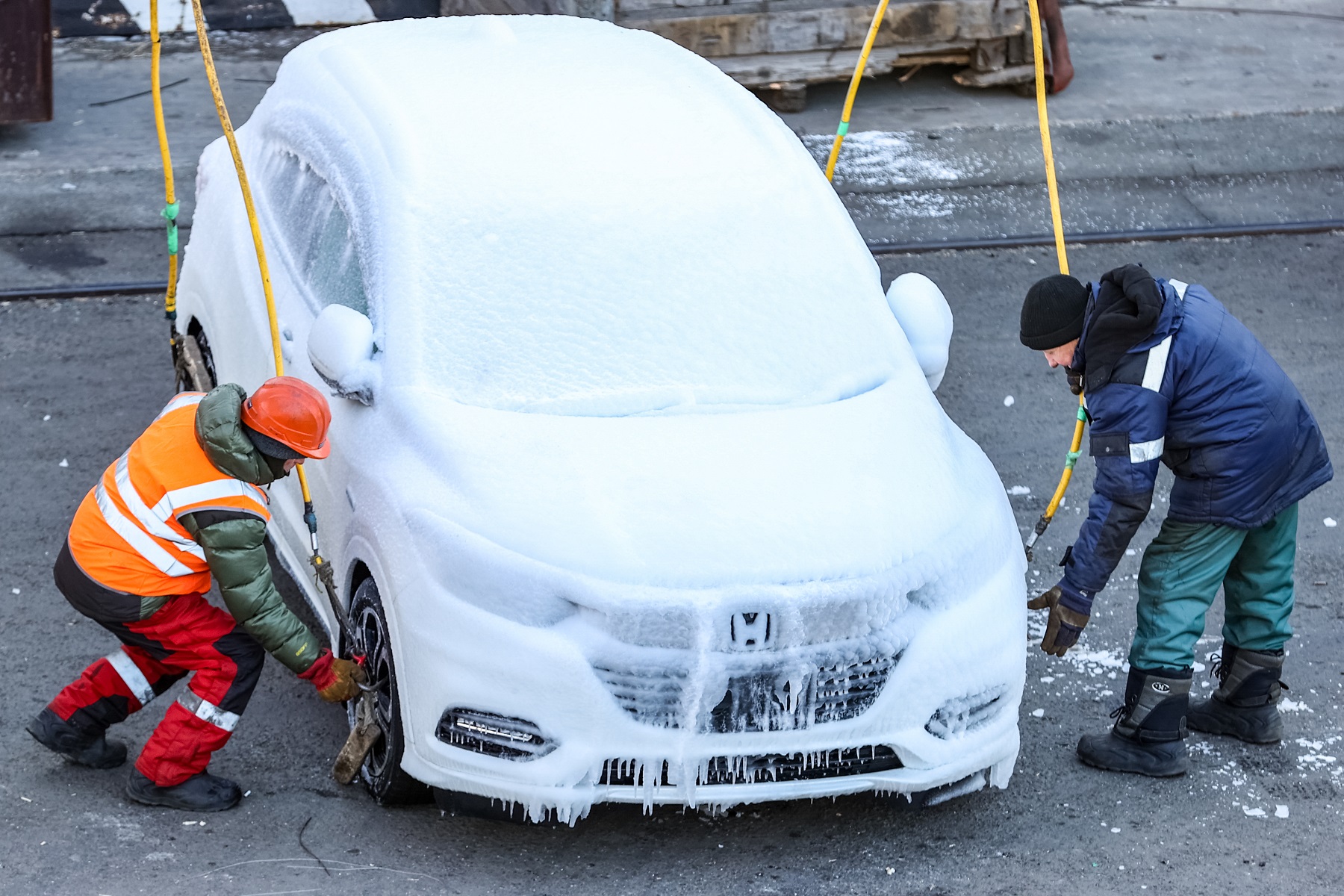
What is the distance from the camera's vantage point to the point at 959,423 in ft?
23.1

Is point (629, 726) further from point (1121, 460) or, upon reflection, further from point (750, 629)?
point (1121, 460)

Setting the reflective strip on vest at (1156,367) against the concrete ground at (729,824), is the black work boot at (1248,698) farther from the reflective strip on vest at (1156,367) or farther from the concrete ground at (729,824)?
the reflective strip on vest at (1156,367)

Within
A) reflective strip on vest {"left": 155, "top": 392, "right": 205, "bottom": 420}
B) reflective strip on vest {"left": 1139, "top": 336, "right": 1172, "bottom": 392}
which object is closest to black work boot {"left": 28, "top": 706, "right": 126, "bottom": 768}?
reflective strip on vest {"left": 155, "top": 392, "right": 205, "bottom": 420}

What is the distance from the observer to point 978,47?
10711 mm

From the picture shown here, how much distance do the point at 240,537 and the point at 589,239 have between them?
140cm

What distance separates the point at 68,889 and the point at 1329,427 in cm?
545

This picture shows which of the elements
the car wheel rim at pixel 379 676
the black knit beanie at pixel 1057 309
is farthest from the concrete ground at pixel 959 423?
Answer: the black knit beanie at pixel 1057 309

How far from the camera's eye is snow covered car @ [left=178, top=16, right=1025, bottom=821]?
13.2 feet

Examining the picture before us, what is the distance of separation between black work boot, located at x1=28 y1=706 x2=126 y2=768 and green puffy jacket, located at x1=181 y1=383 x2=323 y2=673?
0.73 m

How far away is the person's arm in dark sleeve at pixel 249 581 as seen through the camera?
4184 mm

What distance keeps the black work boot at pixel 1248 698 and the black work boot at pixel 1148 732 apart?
22cm

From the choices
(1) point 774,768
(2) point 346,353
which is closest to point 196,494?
(2) point 346,353

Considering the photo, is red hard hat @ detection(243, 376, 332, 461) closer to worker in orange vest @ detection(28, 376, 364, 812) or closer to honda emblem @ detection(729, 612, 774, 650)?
worker in orange vest @ detection(28, 376, 364, 812)

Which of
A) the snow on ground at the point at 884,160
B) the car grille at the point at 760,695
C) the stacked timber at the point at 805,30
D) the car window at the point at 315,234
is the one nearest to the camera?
the car grille at the point at 760,695
